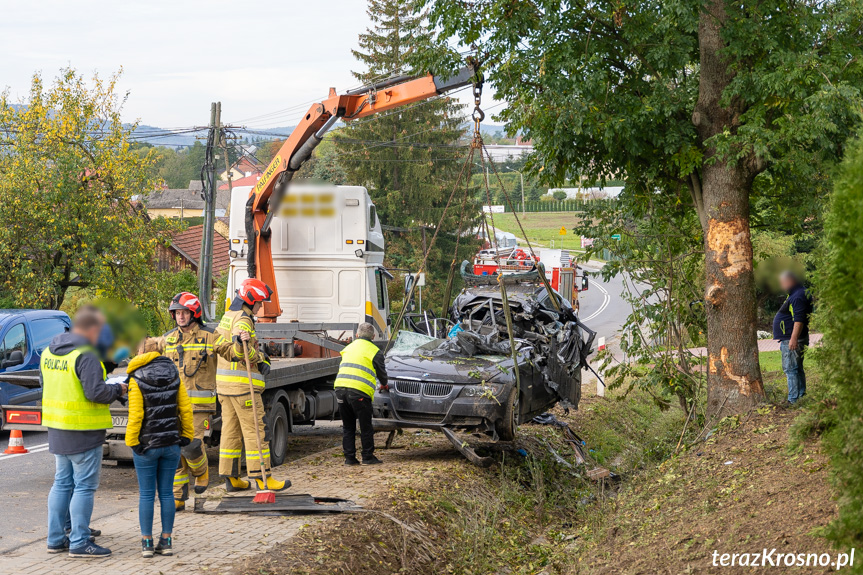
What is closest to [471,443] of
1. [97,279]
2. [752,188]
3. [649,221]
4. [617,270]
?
[617,270]

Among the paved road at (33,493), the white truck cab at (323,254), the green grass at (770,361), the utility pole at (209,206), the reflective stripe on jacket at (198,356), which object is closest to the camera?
the paved road at (33,493)

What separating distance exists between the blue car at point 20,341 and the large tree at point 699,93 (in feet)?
24.0

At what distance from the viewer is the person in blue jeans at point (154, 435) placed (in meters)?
6.22

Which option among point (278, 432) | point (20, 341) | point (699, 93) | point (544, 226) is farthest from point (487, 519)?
point (544, 226)

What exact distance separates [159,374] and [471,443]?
5030 mm

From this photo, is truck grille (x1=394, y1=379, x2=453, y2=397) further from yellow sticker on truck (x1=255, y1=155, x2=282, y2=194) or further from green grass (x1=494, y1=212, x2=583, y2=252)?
green grass (x1=494, y1=212, x2=583, y2=252)

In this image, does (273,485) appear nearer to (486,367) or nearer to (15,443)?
(486,367)

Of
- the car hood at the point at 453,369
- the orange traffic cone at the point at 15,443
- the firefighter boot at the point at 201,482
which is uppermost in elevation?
the car hood at the point at 453,369

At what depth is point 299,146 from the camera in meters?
12.9

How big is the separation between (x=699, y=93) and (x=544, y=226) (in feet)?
227

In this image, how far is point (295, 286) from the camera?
13562 mm

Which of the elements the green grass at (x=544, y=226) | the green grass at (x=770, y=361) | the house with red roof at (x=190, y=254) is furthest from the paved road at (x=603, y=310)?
the house with red roof at (x=190, y=254)

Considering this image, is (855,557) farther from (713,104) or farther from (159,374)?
(713,104)

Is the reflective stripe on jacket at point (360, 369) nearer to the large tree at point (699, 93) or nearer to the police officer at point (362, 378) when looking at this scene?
the police officer at point (362, 378)
